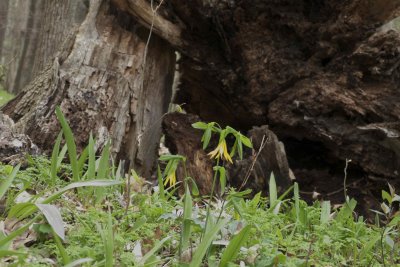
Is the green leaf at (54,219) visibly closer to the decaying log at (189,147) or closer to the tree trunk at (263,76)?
the tree trunk at (263,76)

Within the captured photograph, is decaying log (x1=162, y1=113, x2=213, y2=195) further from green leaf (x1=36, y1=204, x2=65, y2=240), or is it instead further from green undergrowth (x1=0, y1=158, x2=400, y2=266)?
green leaf (x1=36, y1=204, x2=65, y2=240)

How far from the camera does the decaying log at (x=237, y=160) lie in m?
4.05

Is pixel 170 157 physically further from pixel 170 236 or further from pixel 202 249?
pixel 202 249

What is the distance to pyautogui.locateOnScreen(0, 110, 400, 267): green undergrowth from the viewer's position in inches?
74.8

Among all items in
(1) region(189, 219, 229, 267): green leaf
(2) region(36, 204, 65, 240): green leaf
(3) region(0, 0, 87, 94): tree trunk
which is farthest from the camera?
(3) region(0, 0, 87, 94): tree trunk

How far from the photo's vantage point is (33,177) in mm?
2881

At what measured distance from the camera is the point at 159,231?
2.34 meters

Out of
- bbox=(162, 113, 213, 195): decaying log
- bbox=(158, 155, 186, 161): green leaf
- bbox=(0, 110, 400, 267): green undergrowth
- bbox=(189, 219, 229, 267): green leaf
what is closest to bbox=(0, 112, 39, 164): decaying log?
bbox=(0, 110, 400, 267): green undergrowth

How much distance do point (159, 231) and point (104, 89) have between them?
199cm

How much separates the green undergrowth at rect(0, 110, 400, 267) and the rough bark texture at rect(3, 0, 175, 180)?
849 mm

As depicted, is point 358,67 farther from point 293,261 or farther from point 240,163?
point 293,261

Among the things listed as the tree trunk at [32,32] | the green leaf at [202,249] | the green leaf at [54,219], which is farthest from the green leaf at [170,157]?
the tree trunk at [32,32]

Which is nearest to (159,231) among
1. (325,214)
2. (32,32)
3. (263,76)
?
(325,214)

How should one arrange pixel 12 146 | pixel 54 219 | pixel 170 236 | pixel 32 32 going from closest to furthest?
pixel 54 219 → pixel 170 236 → pixel 12 146 → pixel 32 32
